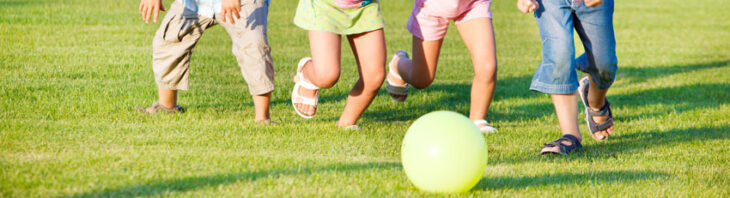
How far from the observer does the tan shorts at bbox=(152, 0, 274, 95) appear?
602 cm

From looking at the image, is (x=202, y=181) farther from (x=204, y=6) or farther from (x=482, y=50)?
(x=482, y=50)

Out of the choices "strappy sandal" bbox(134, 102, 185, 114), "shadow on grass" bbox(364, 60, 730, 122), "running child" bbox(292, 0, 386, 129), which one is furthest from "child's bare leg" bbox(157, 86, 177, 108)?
"shadow on grass" bbox(364, 60, 730, 122)

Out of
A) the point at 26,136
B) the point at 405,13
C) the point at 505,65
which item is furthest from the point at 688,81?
the point at 405,13

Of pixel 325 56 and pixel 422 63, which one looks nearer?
pixel 325 56

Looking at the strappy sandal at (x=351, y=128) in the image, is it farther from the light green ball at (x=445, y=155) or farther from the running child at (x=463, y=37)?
the light green ball at (x=445, y=155)

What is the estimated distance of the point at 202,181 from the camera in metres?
4.10

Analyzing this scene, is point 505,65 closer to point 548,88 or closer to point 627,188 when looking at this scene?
point 548,88

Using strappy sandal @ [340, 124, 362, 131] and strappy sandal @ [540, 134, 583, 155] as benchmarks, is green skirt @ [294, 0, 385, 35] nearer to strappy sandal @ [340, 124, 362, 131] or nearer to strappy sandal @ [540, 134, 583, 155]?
strappy sandal @ [340, 124, 362, 131]

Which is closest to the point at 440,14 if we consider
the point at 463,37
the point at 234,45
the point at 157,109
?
the point at 463,37

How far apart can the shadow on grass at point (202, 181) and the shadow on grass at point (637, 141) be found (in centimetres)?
103

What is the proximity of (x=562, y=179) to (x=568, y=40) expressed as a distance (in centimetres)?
115

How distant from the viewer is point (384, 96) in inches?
319

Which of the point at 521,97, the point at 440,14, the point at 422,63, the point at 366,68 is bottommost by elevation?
the point at 521,97

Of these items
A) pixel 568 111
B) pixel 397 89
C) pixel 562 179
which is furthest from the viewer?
pixel 397 89
